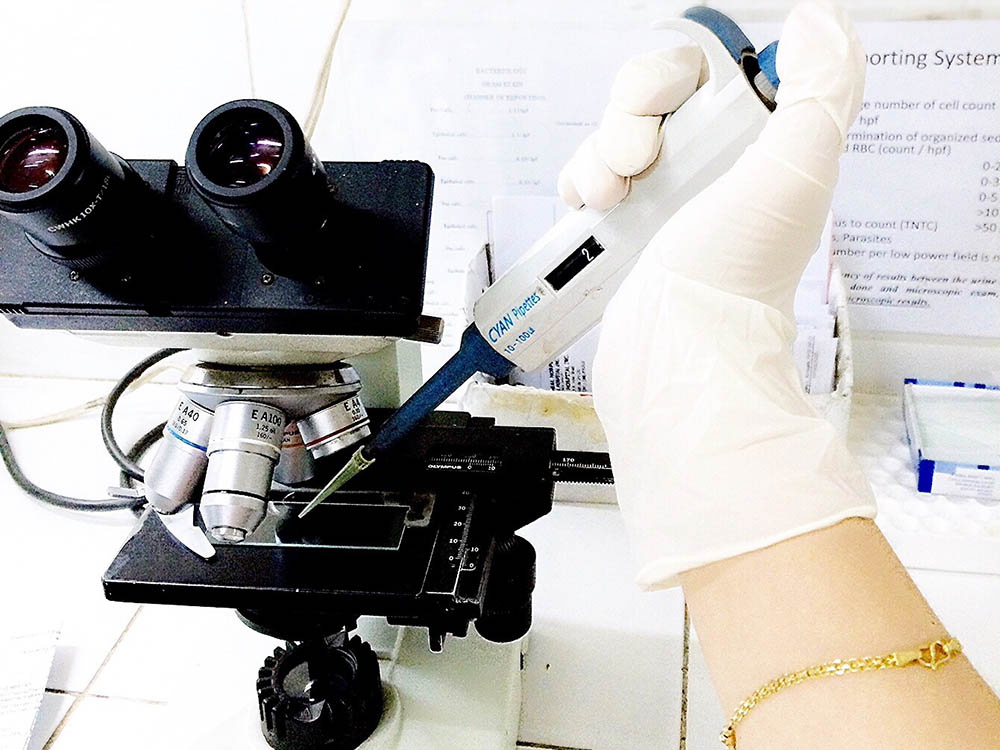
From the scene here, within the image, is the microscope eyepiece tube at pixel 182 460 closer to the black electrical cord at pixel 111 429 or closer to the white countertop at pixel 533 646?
the white countertop at pixel 533 646

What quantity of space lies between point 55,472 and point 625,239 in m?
0.80

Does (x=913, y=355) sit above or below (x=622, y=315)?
below

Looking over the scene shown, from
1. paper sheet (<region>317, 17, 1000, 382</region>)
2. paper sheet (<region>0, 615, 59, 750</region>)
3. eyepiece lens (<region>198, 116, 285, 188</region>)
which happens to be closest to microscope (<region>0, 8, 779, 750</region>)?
eyepiece lens (<region>198, 116, 285, 188</region>)

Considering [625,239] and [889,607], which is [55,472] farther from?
[889,607]

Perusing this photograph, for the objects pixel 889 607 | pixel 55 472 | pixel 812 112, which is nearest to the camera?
pixel 889 607

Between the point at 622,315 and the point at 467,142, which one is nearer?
the point at 622,315

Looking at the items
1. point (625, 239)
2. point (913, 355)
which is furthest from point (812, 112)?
point (913, 355)

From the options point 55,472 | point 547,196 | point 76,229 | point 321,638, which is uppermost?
point 76,229

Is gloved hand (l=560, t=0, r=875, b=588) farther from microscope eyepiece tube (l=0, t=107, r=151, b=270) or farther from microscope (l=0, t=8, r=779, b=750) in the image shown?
microscope eyepiece tube (l=0, t=107, r=151, b=270)

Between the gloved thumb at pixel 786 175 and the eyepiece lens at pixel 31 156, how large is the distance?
1.29 feet

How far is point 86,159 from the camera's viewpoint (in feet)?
1.65

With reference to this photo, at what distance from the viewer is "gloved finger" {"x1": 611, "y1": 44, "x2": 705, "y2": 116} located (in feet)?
1.93

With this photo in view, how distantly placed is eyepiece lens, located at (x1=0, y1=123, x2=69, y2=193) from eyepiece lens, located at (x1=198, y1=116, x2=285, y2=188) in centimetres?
10

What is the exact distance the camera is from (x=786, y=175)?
1.71 feet
